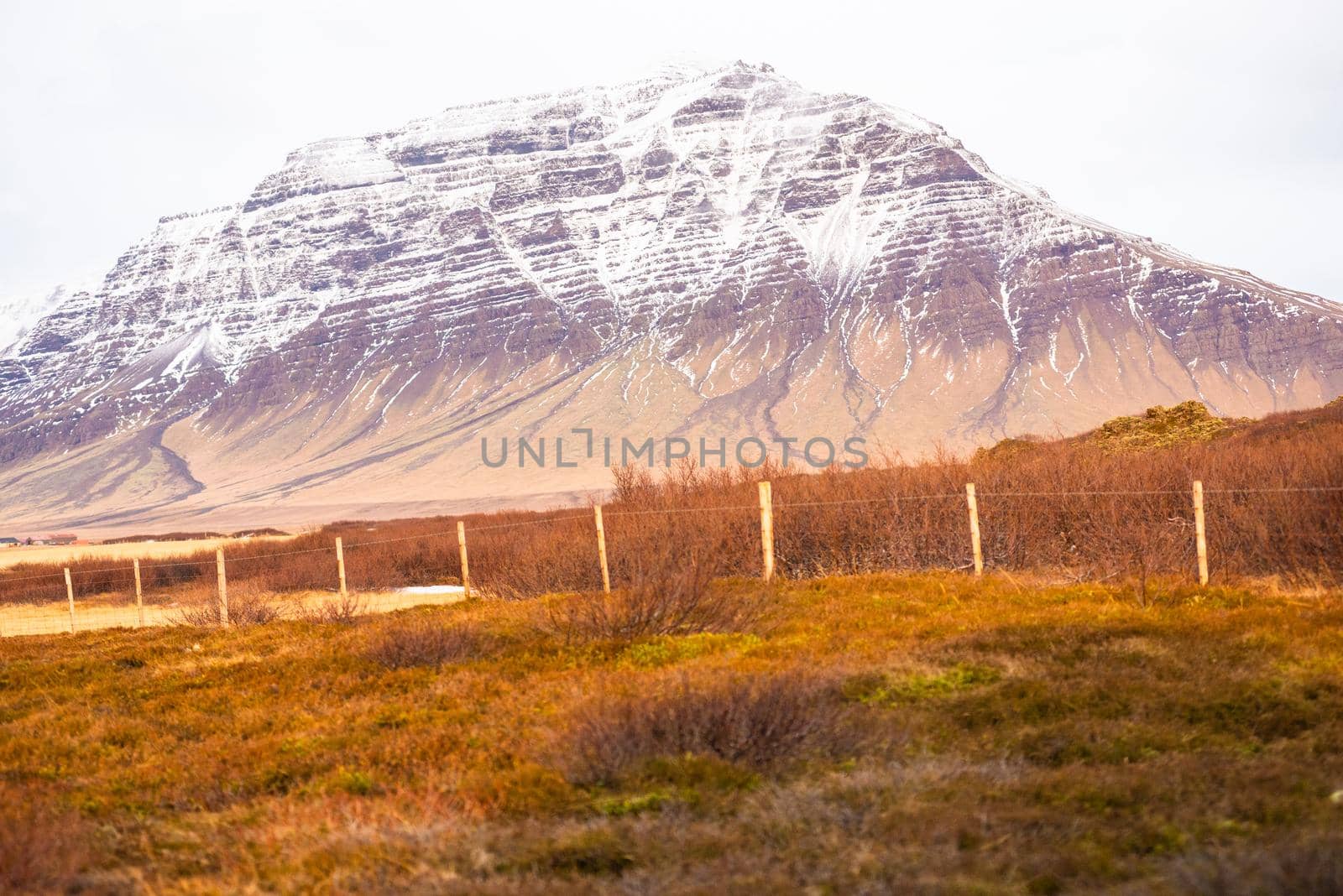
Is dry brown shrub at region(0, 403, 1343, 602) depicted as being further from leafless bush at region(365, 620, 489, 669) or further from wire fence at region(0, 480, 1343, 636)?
leafless bush at region(365, 620, 489, 669)

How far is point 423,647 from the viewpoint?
12.7 metres

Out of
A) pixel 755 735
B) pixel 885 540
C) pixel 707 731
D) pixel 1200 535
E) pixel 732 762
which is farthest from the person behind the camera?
pixel 885 540

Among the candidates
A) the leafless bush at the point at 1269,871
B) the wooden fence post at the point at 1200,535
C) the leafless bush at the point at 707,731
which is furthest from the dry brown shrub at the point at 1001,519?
the leafless bush at the point at 1269,871

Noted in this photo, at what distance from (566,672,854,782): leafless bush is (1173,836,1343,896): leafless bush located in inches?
110

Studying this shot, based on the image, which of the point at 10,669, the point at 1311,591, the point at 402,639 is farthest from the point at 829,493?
the point at 10,669

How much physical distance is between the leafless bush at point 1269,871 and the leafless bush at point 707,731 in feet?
9.14

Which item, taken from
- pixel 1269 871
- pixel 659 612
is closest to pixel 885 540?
pixel 659 612

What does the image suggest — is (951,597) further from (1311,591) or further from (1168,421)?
(1168,421)

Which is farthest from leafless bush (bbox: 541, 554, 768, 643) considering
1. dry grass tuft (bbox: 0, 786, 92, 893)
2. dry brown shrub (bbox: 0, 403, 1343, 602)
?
dry grass tuft (bbox: 0, 786, 92, 893)

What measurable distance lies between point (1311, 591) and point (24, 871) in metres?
13.1

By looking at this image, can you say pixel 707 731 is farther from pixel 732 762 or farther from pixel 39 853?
pixel 39 853

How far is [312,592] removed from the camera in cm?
3250

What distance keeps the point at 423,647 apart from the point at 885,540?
32.5 feet

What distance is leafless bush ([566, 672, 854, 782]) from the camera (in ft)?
24.6
